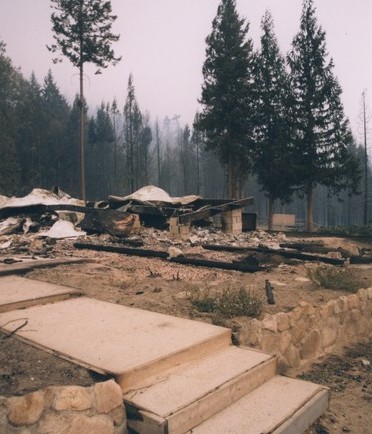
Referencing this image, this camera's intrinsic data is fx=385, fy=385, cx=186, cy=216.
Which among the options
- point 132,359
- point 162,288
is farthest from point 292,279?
point 132,359

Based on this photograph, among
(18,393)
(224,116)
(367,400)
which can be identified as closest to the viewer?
(18,393)

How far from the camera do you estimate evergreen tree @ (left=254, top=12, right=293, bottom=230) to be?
27.0 metres

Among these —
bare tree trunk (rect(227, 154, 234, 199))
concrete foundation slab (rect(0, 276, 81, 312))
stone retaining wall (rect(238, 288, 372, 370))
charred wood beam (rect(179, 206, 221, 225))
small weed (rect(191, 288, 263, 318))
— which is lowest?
stone retaining wall (rect(238, 288, 372, 370))

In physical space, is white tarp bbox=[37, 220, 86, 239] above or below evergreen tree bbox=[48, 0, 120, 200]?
below

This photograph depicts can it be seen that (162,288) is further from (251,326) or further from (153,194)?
(153,194)

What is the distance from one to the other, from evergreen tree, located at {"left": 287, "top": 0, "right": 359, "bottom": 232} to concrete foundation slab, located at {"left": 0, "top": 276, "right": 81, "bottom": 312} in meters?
22.8

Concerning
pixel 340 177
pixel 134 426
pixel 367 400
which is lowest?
pixel 367 400

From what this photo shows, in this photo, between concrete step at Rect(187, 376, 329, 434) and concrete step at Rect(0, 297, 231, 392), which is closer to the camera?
concrete step at Rect(187, 376, 329, 434)


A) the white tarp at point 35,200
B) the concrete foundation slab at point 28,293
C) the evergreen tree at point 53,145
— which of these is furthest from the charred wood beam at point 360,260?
the evergreen tree at point 53,145

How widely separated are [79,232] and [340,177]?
19953mm

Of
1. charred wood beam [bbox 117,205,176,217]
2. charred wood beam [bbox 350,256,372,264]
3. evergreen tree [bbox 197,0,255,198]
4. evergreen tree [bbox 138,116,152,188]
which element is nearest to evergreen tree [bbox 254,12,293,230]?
evergreen tree [bbox 197,0,255,198]

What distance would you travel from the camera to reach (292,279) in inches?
244

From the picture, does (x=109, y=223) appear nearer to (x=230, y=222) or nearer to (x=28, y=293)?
(x=230, y=222)

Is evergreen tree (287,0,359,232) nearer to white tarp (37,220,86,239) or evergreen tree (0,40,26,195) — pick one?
white tarp (37,220,86,239)
